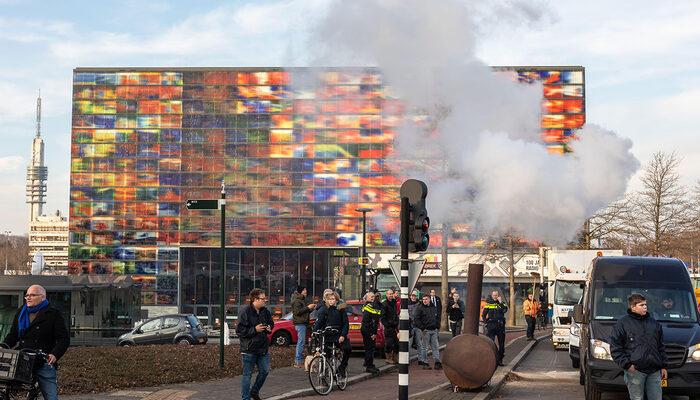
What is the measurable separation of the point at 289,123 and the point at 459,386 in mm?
86591

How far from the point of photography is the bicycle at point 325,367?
17.2 meters

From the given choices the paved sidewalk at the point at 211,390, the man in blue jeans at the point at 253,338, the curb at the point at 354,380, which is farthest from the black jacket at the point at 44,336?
the curb at the point at 354,380

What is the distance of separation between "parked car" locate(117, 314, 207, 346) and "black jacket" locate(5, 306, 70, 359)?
24.7 m

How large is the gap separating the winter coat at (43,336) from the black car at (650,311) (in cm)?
802

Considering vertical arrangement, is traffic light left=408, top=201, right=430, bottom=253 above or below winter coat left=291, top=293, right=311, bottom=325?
above

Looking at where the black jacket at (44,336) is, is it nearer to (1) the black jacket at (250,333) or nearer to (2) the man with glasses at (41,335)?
(2) the man with glasses at (41,335)

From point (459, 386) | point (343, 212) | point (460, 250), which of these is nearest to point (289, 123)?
point (343, 212)

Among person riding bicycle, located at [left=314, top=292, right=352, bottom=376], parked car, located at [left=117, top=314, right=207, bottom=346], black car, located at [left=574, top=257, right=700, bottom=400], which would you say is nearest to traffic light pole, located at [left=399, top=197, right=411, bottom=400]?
black car, located at [left=574, top=257, right=700, bottom=400]

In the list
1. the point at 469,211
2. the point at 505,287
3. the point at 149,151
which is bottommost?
the point at 505,287

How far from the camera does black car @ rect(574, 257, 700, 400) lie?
1474cm

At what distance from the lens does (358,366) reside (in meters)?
24.1

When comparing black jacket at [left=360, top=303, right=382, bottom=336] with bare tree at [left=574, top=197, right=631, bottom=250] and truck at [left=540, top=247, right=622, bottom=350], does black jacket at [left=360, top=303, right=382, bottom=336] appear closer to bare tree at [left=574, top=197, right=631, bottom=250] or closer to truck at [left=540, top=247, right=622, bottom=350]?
truck at [left=540, top=247, right=622, bottom=350]

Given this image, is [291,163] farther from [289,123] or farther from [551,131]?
[551,131]

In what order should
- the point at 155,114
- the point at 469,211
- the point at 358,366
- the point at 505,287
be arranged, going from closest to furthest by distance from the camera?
the point at 358,366 → the point at 469,211 → the point at 505,287 → the point at 155,114
